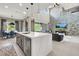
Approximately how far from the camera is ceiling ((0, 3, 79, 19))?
112 inches

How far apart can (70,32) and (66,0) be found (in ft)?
2.95

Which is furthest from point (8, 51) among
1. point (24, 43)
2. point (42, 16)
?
point (42, 16)

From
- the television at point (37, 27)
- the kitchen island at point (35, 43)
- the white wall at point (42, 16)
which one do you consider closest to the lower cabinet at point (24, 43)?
the kitchen island at point (35, 43)

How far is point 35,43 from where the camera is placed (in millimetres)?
2705

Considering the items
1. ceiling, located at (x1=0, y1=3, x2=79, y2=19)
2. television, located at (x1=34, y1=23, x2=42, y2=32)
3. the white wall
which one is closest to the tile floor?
television, located at (x1=34, y1=23, x2=42, y2=32)

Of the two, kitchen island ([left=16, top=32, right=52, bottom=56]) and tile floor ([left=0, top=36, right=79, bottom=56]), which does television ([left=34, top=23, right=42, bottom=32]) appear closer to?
kitchen island ([left=16, top=32, right=52, bottom=56])

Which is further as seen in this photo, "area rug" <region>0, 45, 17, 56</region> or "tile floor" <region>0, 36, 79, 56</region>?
"area rug" <region>0, 45, 17, 56</region>

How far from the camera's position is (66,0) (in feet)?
9.19

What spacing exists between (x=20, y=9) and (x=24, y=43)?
3.35 feet

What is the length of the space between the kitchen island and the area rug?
250 millimetres

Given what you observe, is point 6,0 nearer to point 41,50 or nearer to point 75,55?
point 41,50

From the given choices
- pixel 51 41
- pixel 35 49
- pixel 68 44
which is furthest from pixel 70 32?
pixel 35 49

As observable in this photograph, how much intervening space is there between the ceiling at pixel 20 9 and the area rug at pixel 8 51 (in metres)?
0.97

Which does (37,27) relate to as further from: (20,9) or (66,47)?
(66,47)
